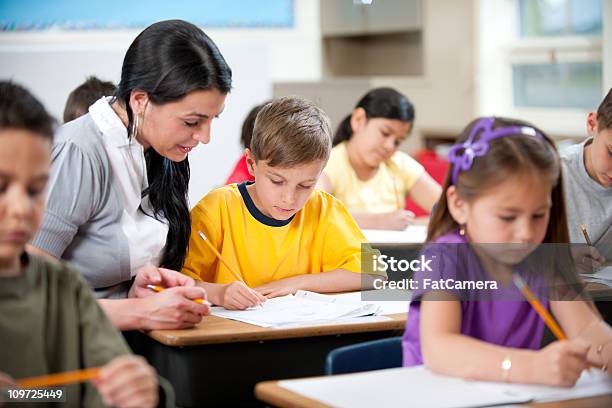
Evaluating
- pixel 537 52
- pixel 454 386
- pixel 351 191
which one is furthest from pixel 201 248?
pixel 537 52

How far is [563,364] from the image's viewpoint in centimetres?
160

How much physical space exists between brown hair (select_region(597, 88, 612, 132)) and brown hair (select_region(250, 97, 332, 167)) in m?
0.73

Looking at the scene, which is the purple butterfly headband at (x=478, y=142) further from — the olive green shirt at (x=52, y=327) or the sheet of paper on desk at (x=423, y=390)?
the olive green shirt at (x=52, y=327)

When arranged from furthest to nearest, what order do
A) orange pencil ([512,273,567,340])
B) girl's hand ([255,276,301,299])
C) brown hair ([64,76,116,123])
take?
brown hair ([64,76,116,123]) < girl's hand ([255,276,301,299]) < orange pencil ([512,273,567,340])

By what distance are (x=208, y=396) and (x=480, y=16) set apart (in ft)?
14.0

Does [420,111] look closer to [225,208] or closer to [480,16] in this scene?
[480,16]

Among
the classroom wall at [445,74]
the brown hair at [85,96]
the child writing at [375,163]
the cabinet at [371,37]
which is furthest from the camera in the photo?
the cabinet at [371,37]

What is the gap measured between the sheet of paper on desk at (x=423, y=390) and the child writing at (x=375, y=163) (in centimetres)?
219

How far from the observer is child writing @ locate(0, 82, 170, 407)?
4.43 ft

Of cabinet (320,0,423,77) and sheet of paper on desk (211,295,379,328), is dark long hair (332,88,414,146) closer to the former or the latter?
sheet of paper on desk (211,295,379,328)

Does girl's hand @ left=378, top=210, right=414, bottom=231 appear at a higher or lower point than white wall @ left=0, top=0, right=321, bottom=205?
lower

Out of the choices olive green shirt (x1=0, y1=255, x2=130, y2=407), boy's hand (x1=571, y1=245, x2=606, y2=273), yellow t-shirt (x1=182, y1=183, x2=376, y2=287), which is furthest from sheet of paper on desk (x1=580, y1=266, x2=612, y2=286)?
olive green shirt (x1=0, y1=255, x2=130, y2=407)

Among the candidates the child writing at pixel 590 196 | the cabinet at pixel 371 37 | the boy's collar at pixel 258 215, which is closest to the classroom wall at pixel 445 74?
the cabinet at pixel 371 37

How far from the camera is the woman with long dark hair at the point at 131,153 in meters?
2.19
